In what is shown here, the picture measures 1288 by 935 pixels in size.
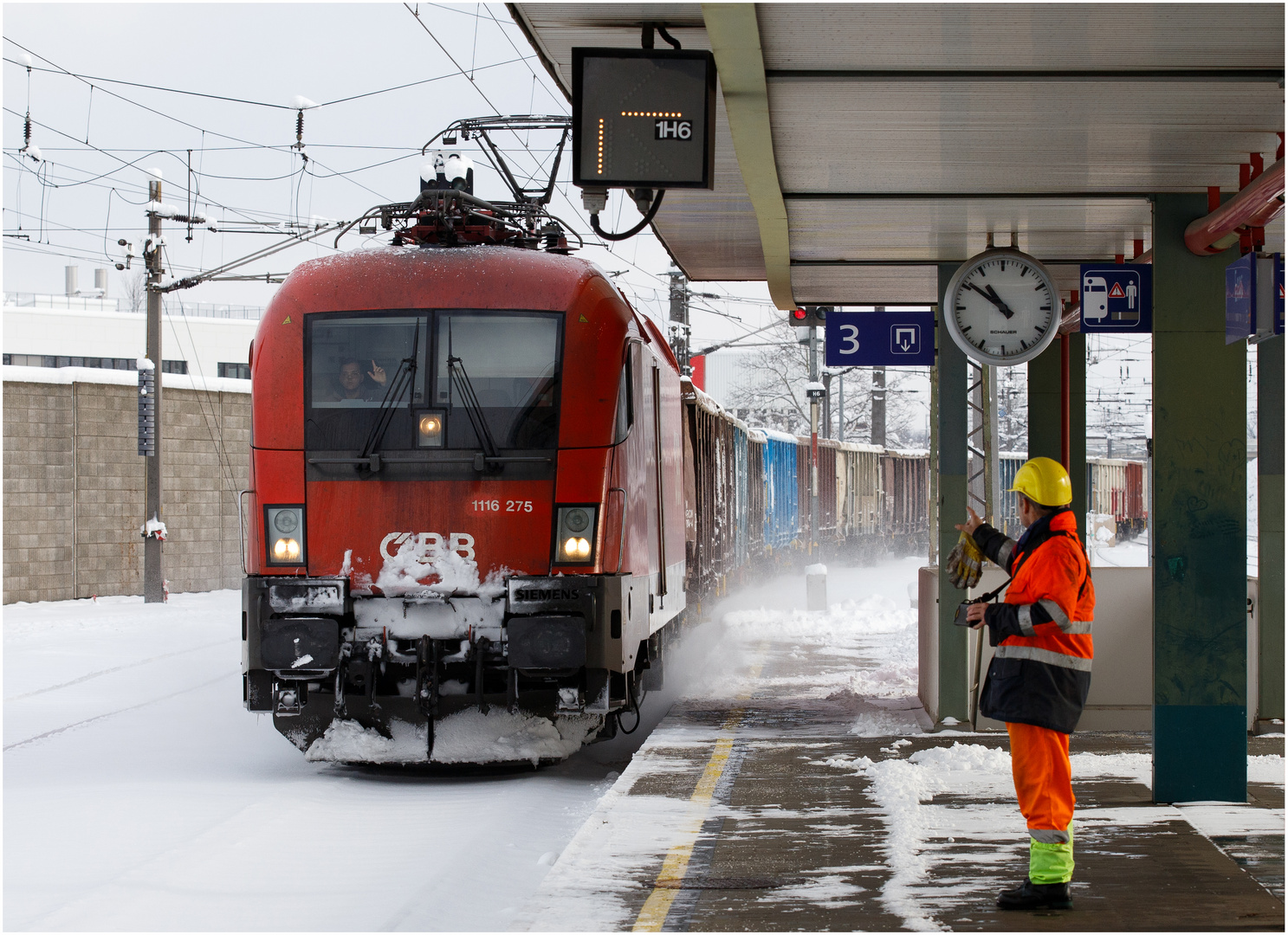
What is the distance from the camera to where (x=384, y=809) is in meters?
7.95

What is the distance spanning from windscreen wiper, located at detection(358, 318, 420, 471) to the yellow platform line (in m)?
2.85

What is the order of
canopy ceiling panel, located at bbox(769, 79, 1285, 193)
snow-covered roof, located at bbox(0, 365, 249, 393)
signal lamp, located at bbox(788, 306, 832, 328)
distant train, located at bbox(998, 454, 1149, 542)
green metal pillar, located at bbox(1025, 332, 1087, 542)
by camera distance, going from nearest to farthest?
canopy ceiling panel, located at bbox(769, 79, 1285, 193) → green metal pillar, located at bbox(1025, 332, 1087, 542) → signal lamp, located at bbox(788, 306, 832, 328) → snow-covered roof, located at bbox(0, 365, 249, 393) → distant train, located at bbox(998, 454, 1149, 542)

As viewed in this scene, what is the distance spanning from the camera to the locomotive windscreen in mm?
8492

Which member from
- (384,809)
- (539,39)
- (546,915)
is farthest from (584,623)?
(539,39)

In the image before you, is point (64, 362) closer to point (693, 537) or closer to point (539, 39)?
point (693, 537)

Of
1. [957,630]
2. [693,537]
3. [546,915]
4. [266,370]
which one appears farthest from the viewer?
[693,537]

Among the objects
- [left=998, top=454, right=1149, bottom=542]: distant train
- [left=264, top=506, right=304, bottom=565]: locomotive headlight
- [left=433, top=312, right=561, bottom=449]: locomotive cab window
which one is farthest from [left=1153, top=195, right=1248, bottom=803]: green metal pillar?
[left=998, top=454, right=1149, bottom=542]: distant train

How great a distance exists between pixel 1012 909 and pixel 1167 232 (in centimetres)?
396

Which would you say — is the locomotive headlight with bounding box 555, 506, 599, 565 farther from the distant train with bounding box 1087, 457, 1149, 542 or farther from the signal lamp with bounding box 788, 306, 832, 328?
the distant train with bounding box 1087, 457, 1149, 542

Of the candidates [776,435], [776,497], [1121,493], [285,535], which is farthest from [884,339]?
[1121,493]

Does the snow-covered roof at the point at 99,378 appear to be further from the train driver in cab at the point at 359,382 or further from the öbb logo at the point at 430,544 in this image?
the öbb logo at the point at 430,544

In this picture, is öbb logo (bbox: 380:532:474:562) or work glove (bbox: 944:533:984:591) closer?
work glove (bbox: 944:533:984:591)

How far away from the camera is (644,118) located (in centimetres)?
591

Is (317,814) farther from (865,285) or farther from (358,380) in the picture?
(865,285)
